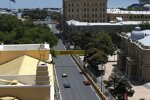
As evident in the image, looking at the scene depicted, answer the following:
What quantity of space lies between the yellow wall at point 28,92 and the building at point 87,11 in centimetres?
14281

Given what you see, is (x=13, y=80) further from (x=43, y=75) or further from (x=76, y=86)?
(x=76, y=86)

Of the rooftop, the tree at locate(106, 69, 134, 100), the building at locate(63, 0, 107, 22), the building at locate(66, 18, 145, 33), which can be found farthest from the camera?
the building at locate(63, 0, 107, 22)

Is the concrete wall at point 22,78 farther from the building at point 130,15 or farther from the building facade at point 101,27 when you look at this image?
the building at point 130,15

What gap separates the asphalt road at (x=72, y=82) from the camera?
7000cm

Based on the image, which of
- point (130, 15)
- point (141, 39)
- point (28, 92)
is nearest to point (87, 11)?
point (130, 15)

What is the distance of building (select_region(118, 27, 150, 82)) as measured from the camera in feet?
274

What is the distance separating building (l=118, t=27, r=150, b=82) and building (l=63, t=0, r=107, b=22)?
69913mm

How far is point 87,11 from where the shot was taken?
173m

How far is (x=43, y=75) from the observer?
97.3ft

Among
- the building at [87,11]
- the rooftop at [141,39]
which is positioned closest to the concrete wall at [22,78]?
the rooftop at [141,39]

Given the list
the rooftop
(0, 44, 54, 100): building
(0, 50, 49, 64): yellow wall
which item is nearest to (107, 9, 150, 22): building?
the rooftop

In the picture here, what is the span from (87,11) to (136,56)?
3340 inches

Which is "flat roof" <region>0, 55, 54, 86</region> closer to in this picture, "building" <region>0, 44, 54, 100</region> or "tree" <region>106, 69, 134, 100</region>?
"building" <region>0, 44, 54, 100</region>

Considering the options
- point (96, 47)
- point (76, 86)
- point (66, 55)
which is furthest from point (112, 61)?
point (76, 86)
